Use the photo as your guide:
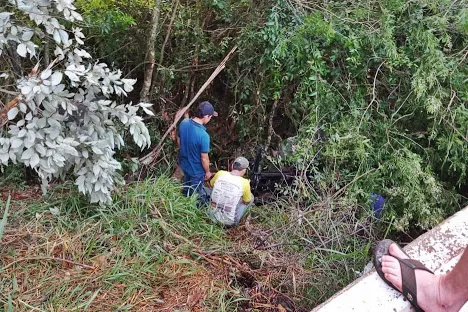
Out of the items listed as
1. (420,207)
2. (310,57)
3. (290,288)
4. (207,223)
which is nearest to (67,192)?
(207,223)

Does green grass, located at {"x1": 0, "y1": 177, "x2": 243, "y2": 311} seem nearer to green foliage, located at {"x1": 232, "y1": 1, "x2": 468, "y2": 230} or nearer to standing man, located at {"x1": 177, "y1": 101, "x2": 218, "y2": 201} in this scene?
standing man, located at {"x1": 177, "y1": 101, "x2": 218, "y2": 201}

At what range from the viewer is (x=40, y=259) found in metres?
2.80

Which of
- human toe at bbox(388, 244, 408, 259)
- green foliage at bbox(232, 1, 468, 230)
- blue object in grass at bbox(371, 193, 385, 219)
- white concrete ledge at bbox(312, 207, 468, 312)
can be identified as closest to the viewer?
white concrete ledge at bbox(312, 207, 468, 312)

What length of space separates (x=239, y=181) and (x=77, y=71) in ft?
6.42

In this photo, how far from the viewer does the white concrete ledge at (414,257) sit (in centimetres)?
242

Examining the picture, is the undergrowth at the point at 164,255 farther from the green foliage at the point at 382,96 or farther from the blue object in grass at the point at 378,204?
the green foliage at the point at 382,96

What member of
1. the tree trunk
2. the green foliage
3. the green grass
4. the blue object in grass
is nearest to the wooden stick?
the tree trunk

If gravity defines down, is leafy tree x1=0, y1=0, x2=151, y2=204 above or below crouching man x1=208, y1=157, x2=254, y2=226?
above

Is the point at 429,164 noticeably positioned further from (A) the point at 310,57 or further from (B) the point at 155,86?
(B) the point at 155,86

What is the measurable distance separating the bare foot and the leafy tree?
5.97 feet

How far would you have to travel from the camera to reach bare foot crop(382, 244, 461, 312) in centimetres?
232

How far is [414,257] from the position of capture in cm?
277

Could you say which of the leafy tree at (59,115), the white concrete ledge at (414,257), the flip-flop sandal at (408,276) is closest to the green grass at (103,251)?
the leafy tree at (59,115)

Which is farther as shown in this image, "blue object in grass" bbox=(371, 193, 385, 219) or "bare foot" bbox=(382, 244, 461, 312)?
"blue object in grass" bbox=(371, 193, 385, 219)
